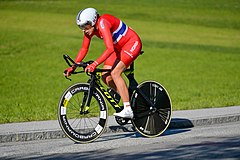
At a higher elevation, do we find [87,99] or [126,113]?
[87,99]

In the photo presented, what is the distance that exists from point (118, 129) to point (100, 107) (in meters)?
1.32

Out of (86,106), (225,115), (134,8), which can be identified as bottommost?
(134,8)

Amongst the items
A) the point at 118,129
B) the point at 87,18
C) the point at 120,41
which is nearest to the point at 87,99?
the point at 120,41

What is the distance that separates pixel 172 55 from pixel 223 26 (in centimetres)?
1670

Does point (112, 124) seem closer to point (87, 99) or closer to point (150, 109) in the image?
point (150, 109)

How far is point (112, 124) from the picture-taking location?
1148 cm

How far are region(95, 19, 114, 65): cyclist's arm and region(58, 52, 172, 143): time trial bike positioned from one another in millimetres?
315

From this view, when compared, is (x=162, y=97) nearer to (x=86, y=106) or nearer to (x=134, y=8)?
(x=86, y=106)

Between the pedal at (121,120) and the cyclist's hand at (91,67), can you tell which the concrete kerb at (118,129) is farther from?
the cyclist's hand at (91,67)

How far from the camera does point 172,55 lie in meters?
33.2

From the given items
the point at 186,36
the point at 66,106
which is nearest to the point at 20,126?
the point at 66,106

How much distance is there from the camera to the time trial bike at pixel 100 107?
985 cm

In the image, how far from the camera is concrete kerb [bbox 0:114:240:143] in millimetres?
10438

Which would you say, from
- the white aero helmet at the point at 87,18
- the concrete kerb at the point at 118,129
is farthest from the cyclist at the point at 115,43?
the concrete kerb at the point at 118,129
